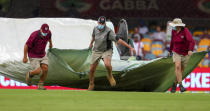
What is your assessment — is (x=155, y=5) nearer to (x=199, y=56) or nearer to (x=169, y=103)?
(x=199, y=56)

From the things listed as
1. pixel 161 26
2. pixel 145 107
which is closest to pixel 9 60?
pixel 145 107

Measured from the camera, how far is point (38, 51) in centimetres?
1684

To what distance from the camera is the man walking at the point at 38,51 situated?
16.6 metres

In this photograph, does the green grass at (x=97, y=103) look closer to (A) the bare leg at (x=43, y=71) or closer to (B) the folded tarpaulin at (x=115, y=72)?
(A) the bare leg at (x=43, y=71)

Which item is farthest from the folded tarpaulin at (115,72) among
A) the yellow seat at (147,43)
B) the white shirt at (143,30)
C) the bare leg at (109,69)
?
the white shirt at (143,30)

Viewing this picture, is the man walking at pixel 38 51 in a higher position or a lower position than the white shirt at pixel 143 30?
higher

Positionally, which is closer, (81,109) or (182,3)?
(81,109)

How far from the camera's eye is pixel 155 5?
99.1ft

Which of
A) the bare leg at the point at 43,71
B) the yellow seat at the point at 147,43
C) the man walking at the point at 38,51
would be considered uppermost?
the man walking at the point at 38,51

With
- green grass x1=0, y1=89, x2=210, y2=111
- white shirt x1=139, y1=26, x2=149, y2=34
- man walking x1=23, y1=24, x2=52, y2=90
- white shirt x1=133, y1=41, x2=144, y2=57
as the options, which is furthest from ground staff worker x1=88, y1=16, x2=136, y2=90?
white shirt x1=139, y1=26, x2=149, y2=34

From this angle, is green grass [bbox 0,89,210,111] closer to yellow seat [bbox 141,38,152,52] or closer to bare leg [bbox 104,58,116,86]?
bare leg [bbox 104,58,116,86]

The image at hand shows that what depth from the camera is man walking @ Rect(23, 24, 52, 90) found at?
1662cm

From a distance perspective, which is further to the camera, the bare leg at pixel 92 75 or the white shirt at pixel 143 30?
the white shirt at pixel 143 30

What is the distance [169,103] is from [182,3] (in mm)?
17896
